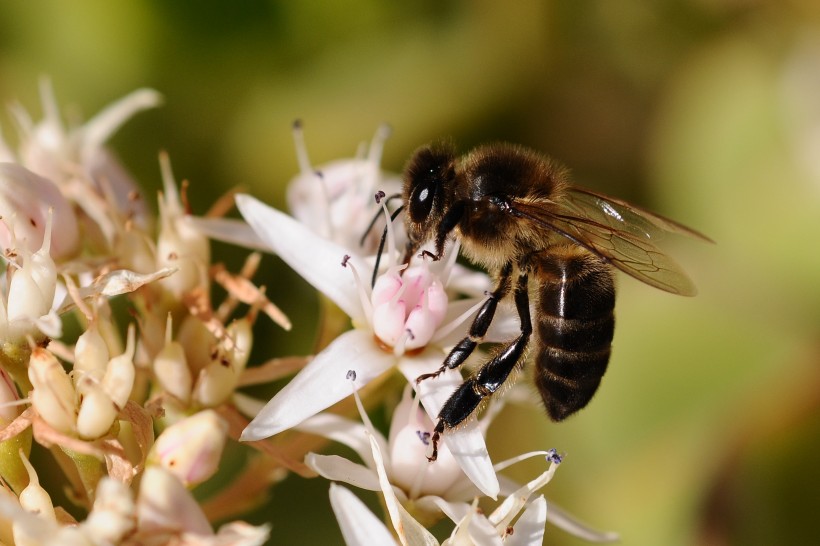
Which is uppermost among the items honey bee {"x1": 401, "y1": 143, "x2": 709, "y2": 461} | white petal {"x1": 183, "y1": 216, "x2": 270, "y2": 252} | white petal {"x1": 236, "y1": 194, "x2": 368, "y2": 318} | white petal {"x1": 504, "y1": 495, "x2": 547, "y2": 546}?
honey bee {"x1": 401, "y1": 143, "x2": 709, "y2": 461}

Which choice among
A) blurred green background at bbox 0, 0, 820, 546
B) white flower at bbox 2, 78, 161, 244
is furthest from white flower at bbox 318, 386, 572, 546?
Answer: blurred green background at bbox 0, 0, 820, 546

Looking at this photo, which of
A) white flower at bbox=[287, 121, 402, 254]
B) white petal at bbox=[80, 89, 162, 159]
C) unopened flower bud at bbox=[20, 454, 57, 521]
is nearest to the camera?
unopened flower bud at bbox=[20, 454, 57, 521]

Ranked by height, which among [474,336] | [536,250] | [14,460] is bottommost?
[14,460]

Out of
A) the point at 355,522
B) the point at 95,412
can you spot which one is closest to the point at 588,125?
the point at 355,522

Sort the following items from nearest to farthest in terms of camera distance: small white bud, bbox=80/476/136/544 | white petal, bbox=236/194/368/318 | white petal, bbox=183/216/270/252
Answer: small white bud, bbox=80/476/136/544 → white petal, bbox=236/194/368/318 → white petal, bbox=183/216/270/252

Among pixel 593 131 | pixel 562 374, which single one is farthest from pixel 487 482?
pixel 593 131

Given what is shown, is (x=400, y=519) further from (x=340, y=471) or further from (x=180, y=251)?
(x=180, y=251)

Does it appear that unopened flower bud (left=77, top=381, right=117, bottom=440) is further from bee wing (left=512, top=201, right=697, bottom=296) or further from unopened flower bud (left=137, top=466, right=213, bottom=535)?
bee wing (left=512, top=201, right=697, bottom=296)

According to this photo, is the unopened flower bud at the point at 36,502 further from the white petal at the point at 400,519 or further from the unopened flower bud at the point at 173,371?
the white petal at the point at 400,519

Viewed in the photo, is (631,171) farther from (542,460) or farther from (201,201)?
(201,201)
